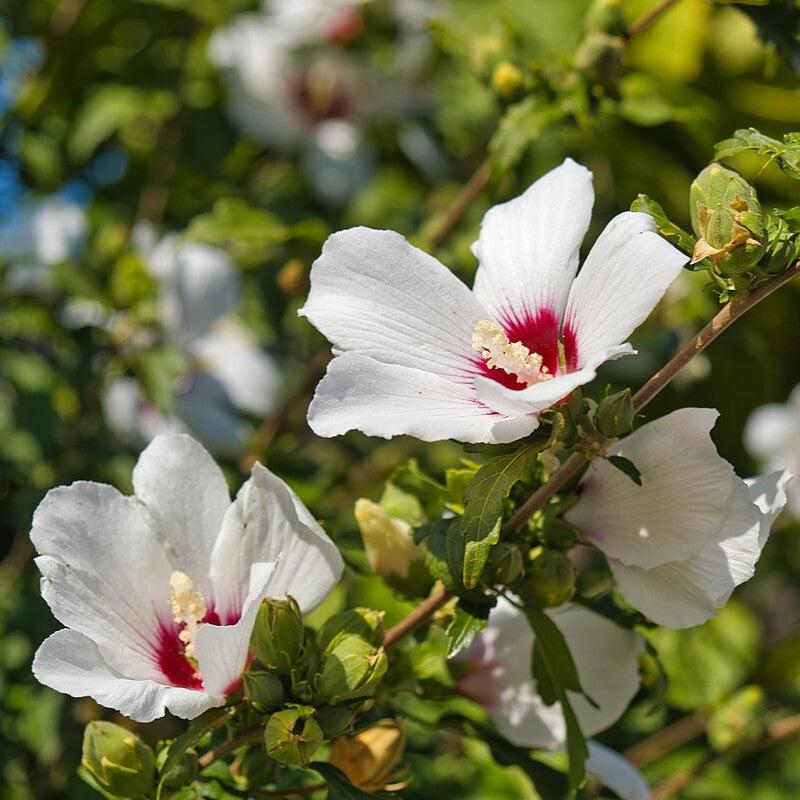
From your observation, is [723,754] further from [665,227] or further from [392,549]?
[665,227]

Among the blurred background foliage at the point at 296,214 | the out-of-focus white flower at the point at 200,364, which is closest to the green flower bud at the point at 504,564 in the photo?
the blurred background foliage at the point at 296,214

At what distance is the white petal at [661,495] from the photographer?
2.60ft

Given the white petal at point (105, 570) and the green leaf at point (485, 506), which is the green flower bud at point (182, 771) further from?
the green leaf at point (485, 506)

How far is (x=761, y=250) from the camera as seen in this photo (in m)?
0.75

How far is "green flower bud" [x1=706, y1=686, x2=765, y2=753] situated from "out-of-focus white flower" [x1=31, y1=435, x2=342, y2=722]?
0.76 meters

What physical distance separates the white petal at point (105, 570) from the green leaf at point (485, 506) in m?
0.23

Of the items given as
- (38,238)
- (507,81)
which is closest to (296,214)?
(38,238)

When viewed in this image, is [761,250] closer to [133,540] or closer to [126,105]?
[133,540]

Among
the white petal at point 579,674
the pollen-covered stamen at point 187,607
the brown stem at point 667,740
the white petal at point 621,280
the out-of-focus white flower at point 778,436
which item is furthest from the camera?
the out-of-focus white flower at point 778,436

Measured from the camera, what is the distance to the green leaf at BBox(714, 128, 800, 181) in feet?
2.55

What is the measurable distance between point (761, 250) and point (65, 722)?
1.02 meters

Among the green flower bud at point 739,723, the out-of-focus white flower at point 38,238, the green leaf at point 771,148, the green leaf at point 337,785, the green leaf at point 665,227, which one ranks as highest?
the green leaf at point 771,148

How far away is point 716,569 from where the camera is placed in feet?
2.63

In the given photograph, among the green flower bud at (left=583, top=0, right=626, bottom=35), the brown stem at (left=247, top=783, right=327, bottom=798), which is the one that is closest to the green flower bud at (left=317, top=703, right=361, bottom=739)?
the brown stem at (left=247, top=783, right=327, bottom=798)
